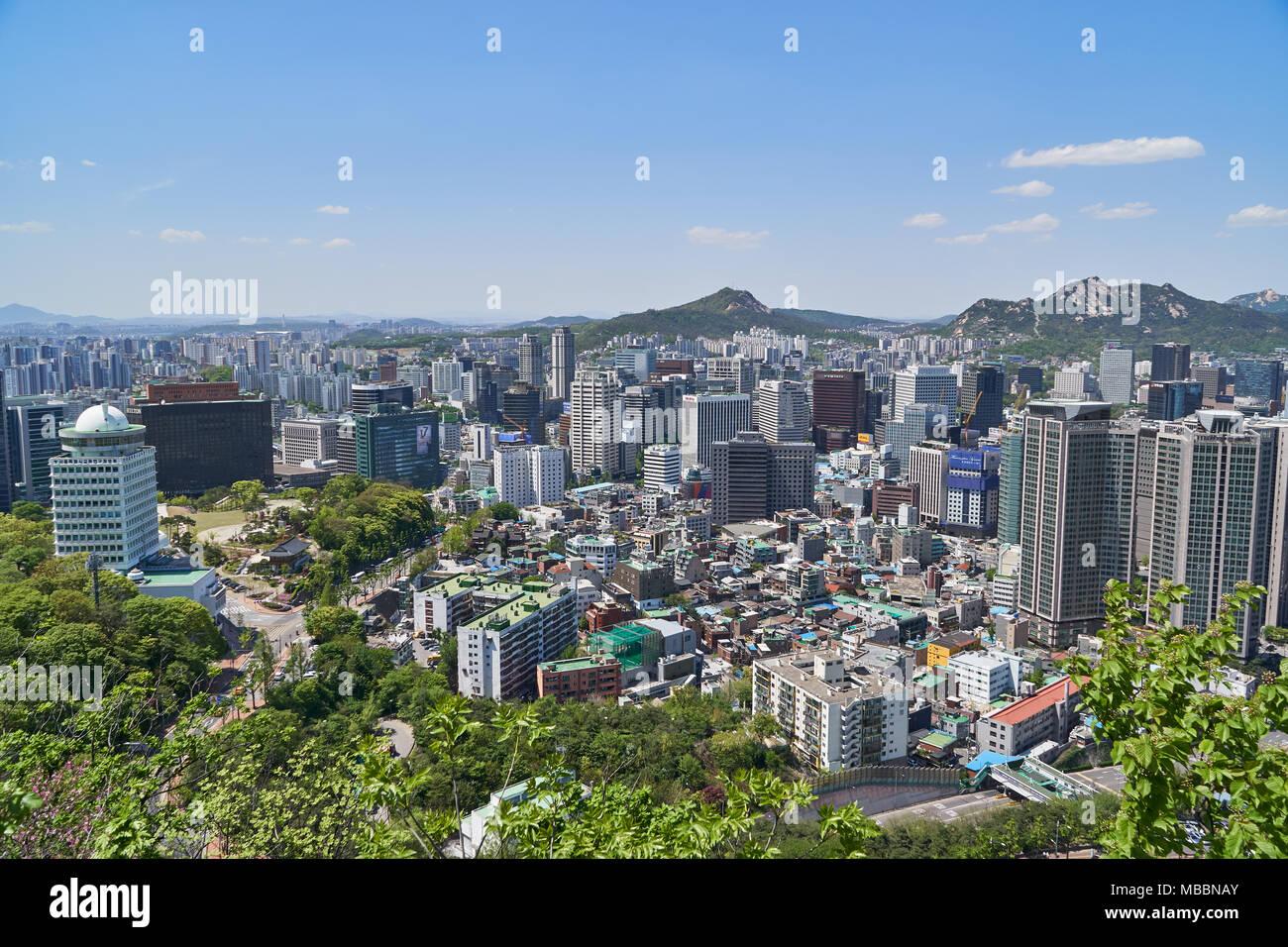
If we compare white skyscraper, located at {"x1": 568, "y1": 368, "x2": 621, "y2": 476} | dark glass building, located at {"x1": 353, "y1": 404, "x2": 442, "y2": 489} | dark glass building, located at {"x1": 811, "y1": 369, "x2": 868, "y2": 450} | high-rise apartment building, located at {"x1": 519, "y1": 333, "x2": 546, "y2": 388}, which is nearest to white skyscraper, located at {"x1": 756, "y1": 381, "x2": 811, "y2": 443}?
dark glass building, located at {"x1": 811, "y1": 369, "x2": 868, "y2": 450}

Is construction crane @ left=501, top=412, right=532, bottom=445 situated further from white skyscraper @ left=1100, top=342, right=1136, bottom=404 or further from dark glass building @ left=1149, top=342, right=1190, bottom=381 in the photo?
dark glass building @ left=1149, top=342, right=1190, bottom=381

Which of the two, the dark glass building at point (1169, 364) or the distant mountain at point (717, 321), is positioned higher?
the distant mountain at point (717, 321)

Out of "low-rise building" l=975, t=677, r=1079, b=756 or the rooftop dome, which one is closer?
"low-rise building" l=975, t=677, r=1079, b=756

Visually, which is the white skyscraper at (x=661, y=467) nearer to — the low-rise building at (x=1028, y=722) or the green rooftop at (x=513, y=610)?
the green rooftop at (x=513, y=610)

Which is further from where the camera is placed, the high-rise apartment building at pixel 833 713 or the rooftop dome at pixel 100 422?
the rooftop dome at pixel 100 422

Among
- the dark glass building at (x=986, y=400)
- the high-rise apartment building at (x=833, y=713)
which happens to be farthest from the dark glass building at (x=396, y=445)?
the dark glass building at (x=986, y=400)
